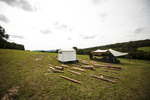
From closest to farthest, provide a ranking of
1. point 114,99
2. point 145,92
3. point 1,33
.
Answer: point 114,99, point 145,92, point 1,33

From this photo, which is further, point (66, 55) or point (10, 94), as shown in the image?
point (66, 55)

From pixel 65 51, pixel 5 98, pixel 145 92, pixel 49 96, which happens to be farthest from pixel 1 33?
pixel 145 92

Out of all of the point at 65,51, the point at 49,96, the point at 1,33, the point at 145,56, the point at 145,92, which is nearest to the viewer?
the point at 49,96

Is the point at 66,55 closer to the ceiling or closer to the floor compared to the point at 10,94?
closer to the ceiling

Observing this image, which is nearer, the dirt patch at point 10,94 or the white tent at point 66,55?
the dirt patch at point 10,94

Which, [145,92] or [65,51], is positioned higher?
[65,51]

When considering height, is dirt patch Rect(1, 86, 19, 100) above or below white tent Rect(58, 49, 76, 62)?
below

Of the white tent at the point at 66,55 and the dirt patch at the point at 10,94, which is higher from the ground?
the white tent at the point at 66,55

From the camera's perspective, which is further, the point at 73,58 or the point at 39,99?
the point at 73,58

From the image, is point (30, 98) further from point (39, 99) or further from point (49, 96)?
point (49, 96)

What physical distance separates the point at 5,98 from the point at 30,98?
1556mm

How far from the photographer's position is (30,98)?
10.9 ft

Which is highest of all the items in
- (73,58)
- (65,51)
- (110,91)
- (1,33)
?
(1,33)

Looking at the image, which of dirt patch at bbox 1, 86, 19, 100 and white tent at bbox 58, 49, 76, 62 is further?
white tent at bbox 58, 49, 76, 62
